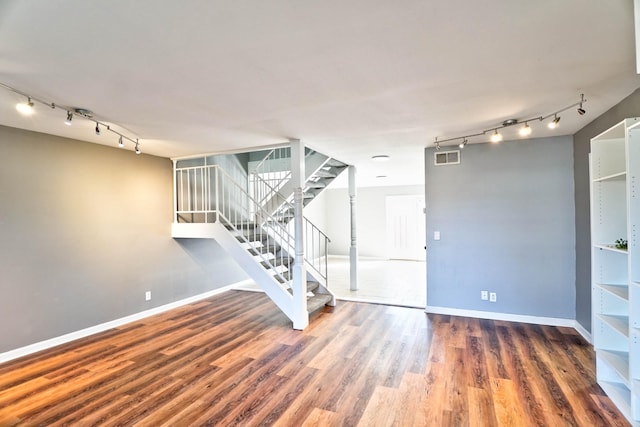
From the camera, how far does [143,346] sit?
345 centimetres

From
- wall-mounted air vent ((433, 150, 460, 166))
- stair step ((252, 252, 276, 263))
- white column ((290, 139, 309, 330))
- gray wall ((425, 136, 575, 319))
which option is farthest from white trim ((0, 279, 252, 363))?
wall-mounted air vent ((433, 150, 460, 166))

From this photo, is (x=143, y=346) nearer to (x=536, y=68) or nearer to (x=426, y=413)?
(x=426, y=413)

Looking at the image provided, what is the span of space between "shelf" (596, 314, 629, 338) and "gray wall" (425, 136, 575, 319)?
156 centimetres

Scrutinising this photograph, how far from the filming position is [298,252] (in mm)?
3982

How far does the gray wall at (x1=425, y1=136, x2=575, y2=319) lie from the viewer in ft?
12.7

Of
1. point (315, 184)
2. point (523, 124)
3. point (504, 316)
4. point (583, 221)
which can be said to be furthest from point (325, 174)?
point (583, 221)

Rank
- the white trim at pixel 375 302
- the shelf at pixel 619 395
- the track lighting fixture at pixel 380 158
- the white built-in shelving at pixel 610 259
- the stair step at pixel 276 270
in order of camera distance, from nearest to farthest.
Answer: the shelf at pixel 619 395, the white built-in shelving at pixel 610 259, the stair step at pixel 276 270, the white trim at pixel 375 302, the track lighting fixture at pixel 380 158

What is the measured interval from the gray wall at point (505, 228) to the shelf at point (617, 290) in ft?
5.01

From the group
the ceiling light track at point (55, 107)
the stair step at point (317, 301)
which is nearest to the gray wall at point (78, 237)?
the ceiling light track at point (55, 107)

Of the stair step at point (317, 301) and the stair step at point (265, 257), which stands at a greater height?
the stair step at point (265, 257)

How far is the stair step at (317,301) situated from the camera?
4.33 m

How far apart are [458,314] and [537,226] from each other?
1.55 m

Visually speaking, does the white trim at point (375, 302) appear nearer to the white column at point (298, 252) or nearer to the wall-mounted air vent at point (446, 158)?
the white column at point (298, 252)

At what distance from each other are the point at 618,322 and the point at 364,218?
25.4 ft
